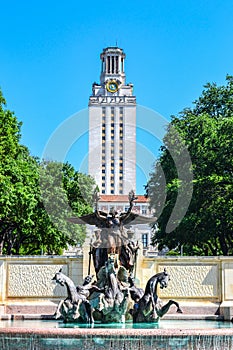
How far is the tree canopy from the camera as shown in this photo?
3303 cm

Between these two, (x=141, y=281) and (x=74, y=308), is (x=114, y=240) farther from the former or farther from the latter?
(x=74, y=308)

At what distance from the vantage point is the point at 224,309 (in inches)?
964

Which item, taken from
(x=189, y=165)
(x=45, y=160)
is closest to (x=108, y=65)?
(x=45, y=160)

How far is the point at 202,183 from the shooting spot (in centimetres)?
3491

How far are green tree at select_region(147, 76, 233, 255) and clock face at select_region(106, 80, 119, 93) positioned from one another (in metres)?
110

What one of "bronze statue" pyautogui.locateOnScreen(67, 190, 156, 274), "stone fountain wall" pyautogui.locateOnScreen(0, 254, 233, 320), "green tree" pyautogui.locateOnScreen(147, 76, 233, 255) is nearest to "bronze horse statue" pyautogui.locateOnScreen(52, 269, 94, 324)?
"bronze statue" pyautogui.locateOnScreen(67, 190, 156, 274)

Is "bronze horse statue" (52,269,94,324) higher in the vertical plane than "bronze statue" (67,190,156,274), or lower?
lower

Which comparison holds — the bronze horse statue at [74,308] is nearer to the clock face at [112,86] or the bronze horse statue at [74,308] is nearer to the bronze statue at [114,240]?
the bronze statue at [114,240]

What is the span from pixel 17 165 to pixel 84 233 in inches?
588

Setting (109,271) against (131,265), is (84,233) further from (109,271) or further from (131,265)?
Answer: (109,271)

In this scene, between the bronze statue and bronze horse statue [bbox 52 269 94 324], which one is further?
the bronze statue

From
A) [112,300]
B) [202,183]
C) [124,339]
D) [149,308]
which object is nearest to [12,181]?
[202,183]

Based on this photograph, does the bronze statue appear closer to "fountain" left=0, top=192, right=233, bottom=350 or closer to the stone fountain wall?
"fountain" left=0, top=192, right=233, bottom=350

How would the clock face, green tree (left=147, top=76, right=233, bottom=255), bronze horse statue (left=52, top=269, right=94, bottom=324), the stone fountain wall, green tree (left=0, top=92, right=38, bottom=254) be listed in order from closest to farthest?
1. bronze horse statue (left=52, top=269, right=94, bottom=324)
2. the stone fountain wall
3. green tree (left=0, top=92, right=38, bottom=254)
4. green tree (left=147, top=76, right=233, bottom=255)
5. the clock face
